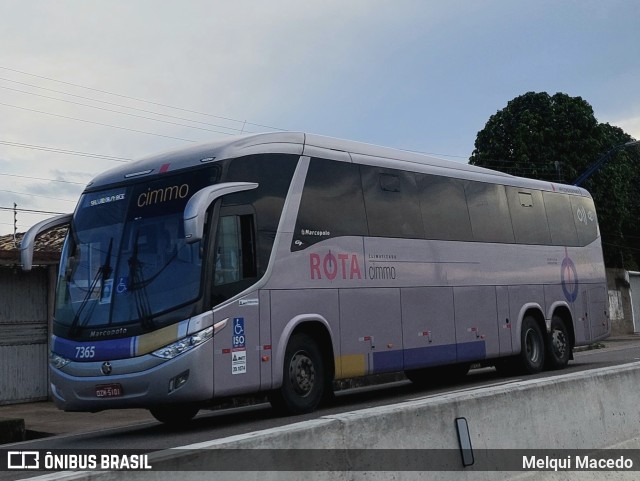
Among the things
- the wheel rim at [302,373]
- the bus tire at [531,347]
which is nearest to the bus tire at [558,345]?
the bus tire at [531,347]

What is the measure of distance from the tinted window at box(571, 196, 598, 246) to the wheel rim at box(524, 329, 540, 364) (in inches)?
124

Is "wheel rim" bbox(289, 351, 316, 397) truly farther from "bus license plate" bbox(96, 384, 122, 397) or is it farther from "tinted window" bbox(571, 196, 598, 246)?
"tinted window" bbox(571, 196, 598, 246)

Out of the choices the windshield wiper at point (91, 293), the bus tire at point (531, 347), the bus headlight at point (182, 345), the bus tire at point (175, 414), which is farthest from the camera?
the bus tire at point (531, 347)

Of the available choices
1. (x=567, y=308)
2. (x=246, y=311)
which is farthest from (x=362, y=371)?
(x=567, y=308)

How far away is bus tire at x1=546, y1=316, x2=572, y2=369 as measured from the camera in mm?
17484

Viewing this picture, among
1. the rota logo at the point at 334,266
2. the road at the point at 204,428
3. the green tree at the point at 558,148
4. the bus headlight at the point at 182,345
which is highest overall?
the green tree at the point at 558,148

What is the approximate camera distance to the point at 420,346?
45.5ft

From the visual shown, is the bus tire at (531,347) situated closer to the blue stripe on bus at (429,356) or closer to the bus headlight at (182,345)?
the blue stripe on bus at (429,356)

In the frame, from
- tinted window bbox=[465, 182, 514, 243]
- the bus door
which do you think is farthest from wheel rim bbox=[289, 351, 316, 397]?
tinted window bbox=[465, 182, 514, 243]

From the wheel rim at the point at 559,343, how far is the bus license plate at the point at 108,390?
394 inches

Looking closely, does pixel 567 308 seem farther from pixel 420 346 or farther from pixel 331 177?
pixel 331 177

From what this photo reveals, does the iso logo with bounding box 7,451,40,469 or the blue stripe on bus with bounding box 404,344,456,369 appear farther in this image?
the blue stripe on bus with bounding box 404,344,456,369

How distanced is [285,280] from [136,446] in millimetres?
2806

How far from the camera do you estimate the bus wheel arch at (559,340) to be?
689 inches
